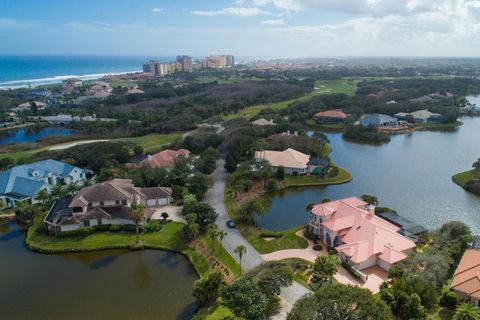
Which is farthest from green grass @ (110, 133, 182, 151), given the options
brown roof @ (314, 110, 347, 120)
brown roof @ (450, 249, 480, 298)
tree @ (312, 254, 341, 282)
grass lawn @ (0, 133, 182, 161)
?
brown roof @ (450, 249, 480, 298)

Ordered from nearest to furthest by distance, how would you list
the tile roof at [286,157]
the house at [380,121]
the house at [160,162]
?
the house at [160,162], the tile roof at [286,157], the house at [380,121]

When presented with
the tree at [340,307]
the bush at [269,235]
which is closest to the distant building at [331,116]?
the bush at [269,235]

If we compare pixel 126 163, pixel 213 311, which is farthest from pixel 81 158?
pixel 213 311

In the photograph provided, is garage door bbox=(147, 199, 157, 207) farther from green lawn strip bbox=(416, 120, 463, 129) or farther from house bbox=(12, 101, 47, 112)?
house bbox=(12, 101, 47, 112)

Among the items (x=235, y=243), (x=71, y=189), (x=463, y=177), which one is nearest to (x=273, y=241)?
(x=235, y=243)

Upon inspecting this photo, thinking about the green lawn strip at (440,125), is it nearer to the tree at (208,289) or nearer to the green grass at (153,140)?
the green grass at (153,140)

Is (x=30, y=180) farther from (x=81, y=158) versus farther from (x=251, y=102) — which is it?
(x=251, y=102)
